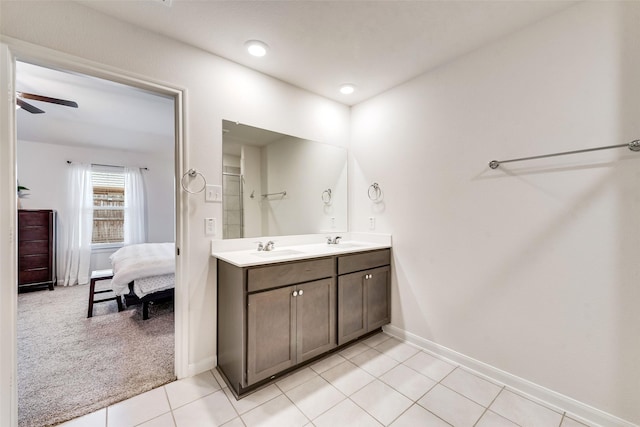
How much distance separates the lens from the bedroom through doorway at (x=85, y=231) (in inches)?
69.9

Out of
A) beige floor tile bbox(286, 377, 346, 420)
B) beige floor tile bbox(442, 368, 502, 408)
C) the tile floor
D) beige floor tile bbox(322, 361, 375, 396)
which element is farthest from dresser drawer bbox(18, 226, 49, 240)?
beige floor tile bbox(442, 368, 502, 408)

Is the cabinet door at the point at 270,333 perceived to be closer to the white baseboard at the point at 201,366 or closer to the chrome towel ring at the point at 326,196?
the white baseboard at the point at 201,366

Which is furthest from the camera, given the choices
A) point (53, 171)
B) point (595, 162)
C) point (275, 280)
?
point (53, 171)

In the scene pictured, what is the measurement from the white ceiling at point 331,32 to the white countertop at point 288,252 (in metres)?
1.43

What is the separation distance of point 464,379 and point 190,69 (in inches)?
115

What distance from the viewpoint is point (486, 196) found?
71.5 inches

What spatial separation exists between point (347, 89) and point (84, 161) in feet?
16.1

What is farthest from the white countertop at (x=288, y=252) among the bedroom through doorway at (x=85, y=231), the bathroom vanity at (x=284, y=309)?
the bedroom through doorway at (x=85, y=231)

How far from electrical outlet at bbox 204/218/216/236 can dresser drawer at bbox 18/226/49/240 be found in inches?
156

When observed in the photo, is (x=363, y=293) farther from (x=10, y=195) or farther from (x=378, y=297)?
(x=10, y=195)

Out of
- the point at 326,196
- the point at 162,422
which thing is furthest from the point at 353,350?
the point at 326,196

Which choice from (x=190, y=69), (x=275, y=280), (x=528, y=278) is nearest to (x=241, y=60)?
(x=190, y=69)

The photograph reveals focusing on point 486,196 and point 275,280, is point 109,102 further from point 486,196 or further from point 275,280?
point 486,196

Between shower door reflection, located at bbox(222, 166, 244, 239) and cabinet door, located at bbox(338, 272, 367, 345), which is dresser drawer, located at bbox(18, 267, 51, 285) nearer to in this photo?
shower door reflection, located at bbox(222, 166, 244, 239)
